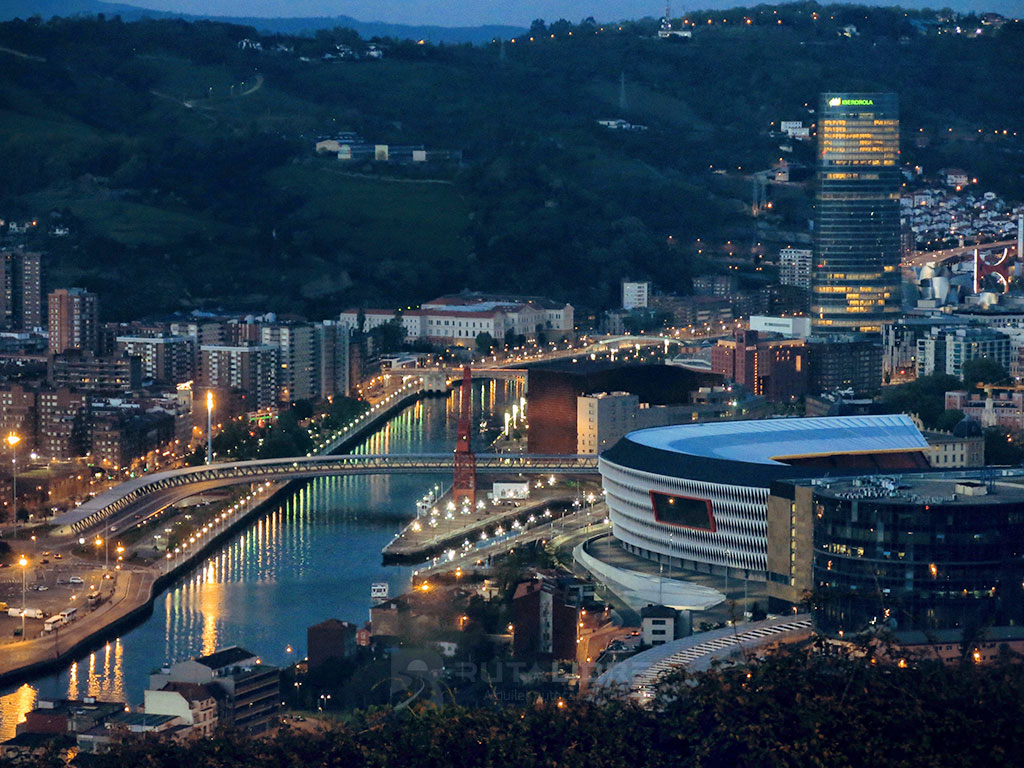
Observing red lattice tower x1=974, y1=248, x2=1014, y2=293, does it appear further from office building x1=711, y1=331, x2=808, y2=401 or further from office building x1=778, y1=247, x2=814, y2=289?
office building x1=711, y1=331, x2=808, y2=401

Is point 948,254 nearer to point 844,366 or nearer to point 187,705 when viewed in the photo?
point 844,366

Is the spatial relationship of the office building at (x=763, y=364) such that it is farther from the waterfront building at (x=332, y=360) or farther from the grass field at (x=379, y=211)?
the grass field at (x=379, y=211)

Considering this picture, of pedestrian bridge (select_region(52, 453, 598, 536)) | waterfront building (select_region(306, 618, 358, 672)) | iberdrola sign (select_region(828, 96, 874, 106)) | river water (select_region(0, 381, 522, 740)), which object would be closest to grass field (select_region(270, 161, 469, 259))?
iberdrola sign (select_region(828, 96, 874, 106))

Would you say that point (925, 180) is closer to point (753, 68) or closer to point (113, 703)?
point (753, 68)

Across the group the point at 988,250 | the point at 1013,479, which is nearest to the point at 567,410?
Result: the point at 1013,479

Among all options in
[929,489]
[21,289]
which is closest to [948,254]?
[21,289]
